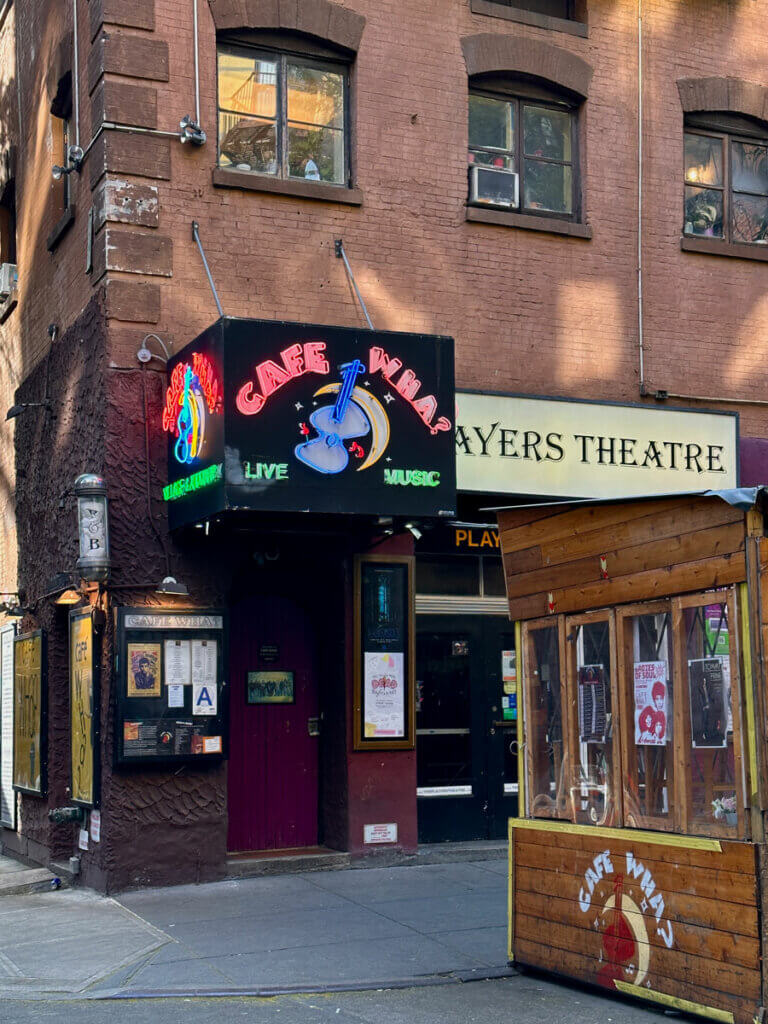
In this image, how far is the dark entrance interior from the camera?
13.3m

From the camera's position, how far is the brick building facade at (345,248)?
12109 millimetres

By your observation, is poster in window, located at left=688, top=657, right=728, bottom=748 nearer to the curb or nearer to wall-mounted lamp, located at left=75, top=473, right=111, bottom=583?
the curb

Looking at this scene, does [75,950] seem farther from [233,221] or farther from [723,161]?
[723,161]

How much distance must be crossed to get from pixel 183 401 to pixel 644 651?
4.94m

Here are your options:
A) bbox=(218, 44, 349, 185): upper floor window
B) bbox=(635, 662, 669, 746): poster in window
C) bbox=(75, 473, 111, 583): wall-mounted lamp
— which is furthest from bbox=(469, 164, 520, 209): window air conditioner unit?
bbox=(635, 662, 669, 746): poster in window

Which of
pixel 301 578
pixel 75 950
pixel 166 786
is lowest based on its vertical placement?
pixel 75 950

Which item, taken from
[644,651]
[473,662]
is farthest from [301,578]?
[644,651]

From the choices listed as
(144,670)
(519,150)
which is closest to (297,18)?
(519,150)

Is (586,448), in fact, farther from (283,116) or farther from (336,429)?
(283,116)

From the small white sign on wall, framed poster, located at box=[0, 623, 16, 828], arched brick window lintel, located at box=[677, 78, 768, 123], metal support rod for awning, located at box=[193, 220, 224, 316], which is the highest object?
arched brick window lintel, located at box=[677, 78, 768, 123]

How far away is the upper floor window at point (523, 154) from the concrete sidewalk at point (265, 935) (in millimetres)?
6657

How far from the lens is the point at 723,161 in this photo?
15.1m

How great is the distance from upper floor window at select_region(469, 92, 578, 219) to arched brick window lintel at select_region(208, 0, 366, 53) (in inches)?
59.8

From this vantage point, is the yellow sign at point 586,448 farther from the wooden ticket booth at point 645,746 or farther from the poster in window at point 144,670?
the wooden ticket booth at point 645,746
